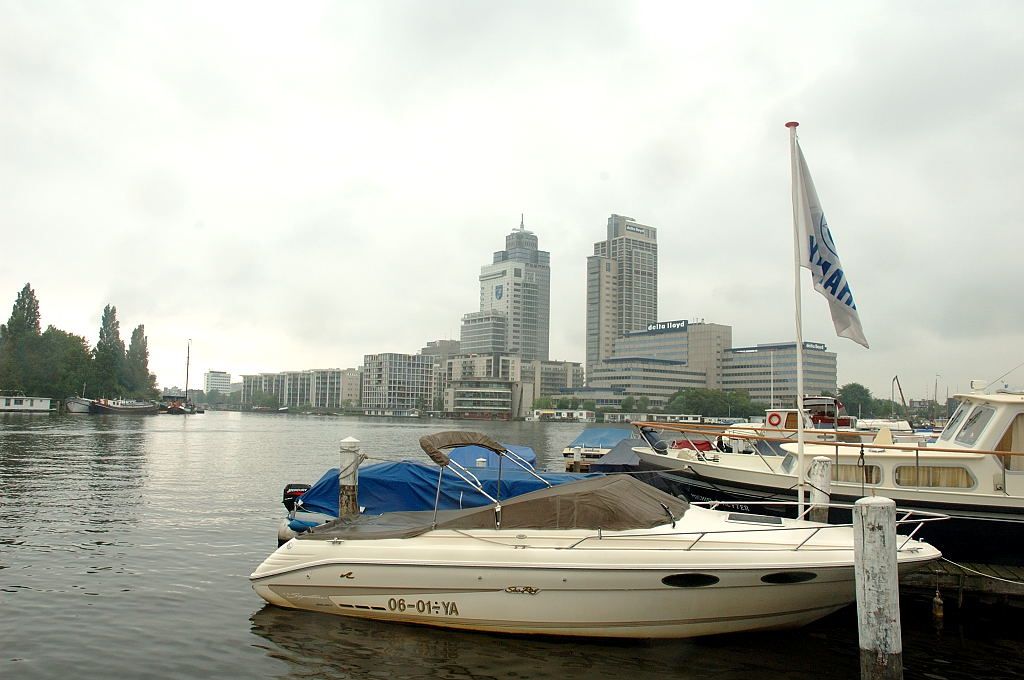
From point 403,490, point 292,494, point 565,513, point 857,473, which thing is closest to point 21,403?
point 292,494

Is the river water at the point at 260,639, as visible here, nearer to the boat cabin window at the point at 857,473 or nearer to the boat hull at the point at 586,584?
the boat hull at the point at 586,584

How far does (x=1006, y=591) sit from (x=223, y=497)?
2454 cm

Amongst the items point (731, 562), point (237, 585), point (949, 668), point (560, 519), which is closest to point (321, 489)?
point (237, 585)

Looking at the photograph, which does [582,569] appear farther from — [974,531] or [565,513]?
[974,531]

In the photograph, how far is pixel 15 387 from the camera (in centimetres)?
11138

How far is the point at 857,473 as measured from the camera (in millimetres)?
14383

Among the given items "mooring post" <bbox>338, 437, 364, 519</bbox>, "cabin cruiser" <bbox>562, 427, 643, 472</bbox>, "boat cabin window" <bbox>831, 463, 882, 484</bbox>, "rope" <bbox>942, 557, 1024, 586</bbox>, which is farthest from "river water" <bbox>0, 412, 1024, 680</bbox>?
"cabin cruiser" <bbox>562, 427, 643, 472</bbox>

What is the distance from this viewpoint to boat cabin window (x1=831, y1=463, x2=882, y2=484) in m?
14.1

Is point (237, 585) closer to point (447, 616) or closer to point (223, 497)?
point (447, 616)

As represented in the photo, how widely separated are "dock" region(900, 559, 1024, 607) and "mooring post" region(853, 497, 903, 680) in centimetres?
426

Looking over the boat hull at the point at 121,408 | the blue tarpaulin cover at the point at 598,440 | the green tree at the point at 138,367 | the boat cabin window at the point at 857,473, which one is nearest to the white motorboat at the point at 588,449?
the blue tarpaulin cover at the point at 598,440

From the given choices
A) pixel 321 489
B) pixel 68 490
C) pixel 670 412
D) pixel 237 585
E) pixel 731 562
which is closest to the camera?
pixel 731 562

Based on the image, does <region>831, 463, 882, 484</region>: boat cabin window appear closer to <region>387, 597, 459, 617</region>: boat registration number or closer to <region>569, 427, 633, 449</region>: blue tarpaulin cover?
<region>387, 597, 459, 617</region>: boat registration number

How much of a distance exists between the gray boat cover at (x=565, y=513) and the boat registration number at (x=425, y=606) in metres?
1.00
